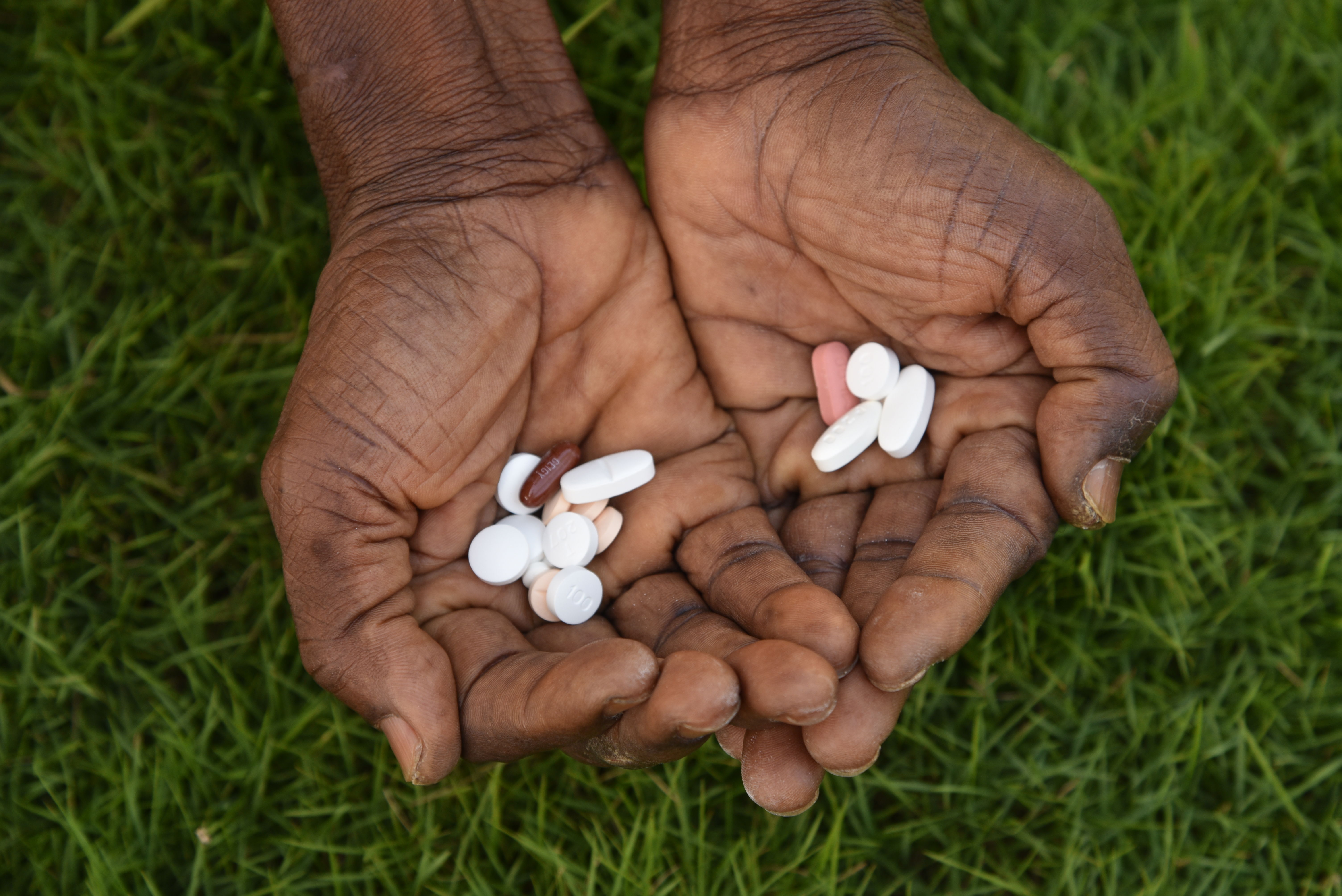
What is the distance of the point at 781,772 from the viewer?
7.27 feet

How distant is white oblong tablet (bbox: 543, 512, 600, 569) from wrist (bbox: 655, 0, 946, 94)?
1311 millimetres

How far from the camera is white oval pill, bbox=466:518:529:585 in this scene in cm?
260

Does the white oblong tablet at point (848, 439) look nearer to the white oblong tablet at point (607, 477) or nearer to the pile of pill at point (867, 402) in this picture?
the pile of pill at point (867, 402)

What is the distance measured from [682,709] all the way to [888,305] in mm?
1302

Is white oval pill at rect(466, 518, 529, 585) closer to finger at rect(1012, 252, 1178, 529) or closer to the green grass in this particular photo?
the green grass

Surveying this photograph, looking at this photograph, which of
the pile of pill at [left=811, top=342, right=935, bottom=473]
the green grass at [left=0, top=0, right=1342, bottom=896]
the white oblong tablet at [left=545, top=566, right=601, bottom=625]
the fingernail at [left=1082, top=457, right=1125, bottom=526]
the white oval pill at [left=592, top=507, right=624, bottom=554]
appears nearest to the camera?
the fingernail at [left=1082, top=457, right=1125, bottom=526]

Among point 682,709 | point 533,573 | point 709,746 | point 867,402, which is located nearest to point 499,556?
point 533,573

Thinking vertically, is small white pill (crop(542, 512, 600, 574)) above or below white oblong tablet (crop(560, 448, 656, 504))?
below

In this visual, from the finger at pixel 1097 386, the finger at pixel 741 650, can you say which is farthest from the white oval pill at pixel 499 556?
the finger at pixel 1097 386

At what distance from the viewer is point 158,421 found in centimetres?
341

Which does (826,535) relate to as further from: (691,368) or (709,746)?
(709,746)

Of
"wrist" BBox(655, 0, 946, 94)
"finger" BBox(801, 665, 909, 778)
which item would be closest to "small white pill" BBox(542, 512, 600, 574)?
"finger" BBox(801, 665, 909, 778)

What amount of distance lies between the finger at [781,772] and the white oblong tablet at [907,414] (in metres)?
0.80

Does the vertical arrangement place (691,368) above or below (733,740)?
above
